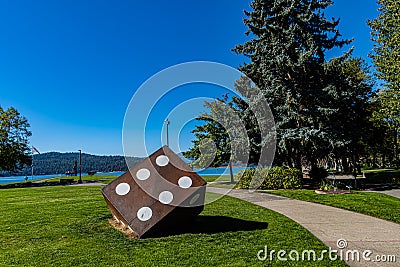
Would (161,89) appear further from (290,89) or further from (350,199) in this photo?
(290,89)

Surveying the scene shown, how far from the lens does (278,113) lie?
641 inches

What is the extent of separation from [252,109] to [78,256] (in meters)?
13.5

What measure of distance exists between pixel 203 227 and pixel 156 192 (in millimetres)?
1497

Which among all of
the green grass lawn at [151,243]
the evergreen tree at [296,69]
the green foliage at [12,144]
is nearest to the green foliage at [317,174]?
the evergreen tree at [296,69]

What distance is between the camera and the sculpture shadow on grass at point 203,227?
5.84 meters

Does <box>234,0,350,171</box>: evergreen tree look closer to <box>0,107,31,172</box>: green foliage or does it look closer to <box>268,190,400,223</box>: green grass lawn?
<box>268,190,400,223</box>: green grass lawn

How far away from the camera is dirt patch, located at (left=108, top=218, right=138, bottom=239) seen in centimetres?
576

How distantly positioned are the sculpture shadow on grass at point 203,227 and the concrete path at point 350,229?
1.24m

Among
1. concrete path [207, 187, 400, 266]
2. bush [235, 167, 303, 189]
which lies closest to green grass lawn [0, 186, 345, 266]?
concrete path [207, 187, 400, 266]

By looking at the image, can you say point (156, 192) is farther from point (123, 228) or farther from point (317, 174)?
point (317, 174)

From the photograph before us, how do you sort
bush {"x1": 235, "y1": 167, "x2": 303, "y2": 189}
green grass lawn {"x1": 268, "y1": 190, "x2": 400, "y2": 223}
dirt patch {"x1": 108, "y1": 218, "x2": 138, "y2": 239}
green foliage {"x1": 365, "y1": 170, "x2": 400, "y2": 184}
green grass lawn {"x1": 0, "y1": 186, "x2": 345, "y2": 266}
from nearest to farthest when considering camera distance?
green grass lawn {"x1": 0, "y1": 186, "x2": 345, "y2": 266} < dirt patch {"x1": 108, "y1": 218, "x2": 138, "y2": 239} < green grass lawn {"x1": 268, "y1": 190, "x2": 400, "y2": 223} < bush {"x1": 235, "y1": 167, "x2": 303, "y2": 189} < green foliage {"x1": 365, "y1": 170, "x2": 400, "y2": 184}

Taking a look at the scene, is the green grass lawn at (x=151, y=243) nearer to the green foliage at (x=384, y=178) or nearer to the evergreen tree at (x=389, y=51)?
the evergreen tree at (x=389, y=51)

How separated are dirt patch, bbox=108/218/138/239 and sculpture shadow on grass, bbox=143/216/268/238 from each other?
1.14ft

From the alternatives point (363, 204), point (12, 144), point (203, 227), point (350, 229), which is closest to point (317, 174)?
point (363, 204)
